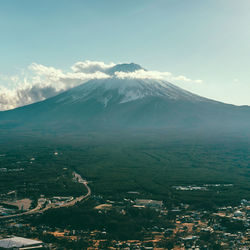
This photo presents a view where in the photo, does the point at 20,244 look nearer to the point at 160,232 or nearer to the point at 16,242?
the point at 16,242

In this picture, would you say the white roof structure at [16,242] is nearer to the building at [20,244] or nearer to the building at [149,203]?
the building at [20,244]

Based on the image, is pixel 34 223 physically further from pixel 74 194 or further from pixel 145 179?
pixel 145 179

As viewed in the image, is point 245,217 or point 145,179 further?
point 145,179

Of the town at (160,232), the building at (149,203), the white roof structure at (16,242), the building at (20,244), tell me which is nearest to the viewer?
the building at (20,244)

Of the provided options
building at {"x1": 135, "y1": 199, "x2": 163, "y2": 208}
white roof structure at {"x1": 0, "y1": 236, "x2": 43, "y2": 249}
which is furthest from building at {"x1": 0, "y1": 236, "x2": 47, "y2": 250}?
building at {"x1": 135, "y1": 199, "x2": 163, "y2": 208}

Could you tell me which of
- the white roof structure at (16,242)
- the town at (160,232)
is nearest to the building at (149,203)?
the town at (160,232)

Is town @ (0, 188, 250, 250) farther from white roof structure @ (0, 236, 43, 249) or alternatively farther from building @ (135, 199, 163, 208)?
building @ (135, 199, 163, 208)

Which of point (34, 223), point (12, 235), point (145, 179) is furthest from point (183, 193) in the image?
point (12, 235)
